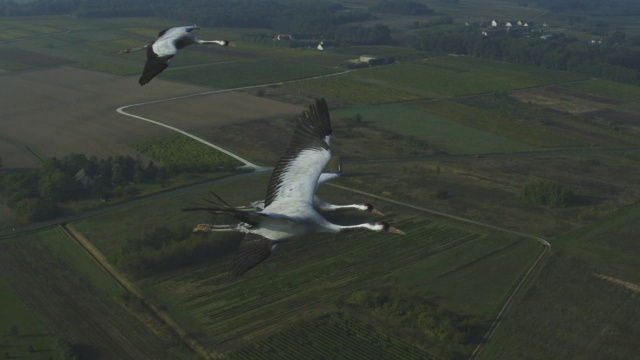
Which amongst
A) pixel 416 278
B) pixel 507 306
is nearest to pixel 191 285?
pixel 416 278

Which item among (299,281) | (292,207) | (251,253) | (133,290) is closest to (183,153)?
(133,290)

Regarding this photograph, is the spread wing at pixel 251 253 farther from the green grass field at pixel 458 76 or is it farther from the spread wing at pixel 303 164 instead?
the green grass field at pixel 458 76

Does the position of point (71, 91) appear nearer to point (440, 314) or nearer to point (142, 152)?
point (142, 152)

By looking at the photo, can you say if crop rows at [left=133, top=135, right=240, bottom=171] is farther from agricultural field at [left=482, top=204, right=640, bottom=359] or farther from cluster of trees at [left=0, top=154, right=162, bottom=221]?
agricultural field at [left=482, top=204, right=640, bottom=359]

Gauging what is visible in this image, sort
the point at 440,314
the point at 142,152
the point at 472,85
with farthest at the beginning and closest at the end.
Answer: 1. the point at 472,85
2. the point at 142,152
3. the point at 440,314

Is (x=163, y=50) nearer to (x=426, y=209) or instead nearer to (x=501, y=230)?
(x=501, y=230)
